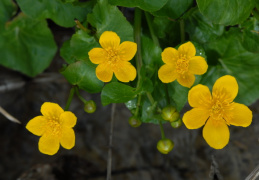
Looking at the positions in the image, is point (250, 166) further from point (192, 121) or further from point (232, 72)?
point (192, 121)

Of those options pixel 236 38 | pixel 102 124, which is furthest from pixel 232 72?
pixel 102 124

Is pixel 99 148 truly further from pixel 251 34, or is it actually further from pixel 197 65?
pixel 251 34

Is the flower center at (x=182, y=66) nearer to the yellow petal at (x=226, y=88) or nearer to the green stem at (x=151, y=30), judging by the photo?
the yellow petal at (x=226, y=88)

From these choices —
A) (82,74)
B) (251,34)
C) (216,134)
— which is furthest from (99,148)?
(251,34)

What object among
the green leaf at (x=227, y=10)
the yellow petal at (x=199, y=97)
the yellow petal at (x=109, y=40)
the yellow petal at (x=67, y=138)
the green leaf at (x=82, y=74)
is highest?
the green leaf at (x=227, y=10)

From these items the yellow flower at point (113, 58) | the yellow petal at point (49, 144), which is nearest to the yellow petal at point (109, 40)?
the yellow flower at point (113, 58)

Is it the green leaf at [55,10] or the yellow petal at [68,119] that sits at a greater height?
the green leaf at [55,10]

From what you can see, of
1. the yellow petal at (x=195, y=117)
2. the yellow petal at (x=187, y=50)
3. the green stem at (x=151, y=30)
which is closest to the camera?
the yellow petal at (x=195, y=117)
